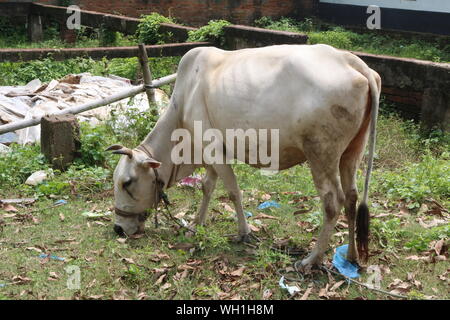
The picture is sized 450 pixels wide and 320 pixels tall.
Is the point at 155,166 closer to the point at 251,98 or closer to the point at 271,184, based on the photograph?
the point at 251,98

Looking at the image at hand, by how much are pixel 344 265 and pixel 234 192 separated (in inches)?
45.0

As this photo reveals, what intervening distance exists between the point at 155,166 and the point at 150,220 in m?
0.82

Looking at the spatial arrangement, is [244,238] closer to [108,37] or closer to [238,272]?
[238,272]

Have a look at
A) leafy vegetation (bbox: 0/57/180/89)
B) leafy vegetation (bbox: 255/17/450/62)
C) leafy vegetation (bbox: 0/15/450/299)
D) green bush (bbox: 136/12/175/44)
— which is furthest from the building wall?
leafy vegetation (bbox: 0/15/450/299)

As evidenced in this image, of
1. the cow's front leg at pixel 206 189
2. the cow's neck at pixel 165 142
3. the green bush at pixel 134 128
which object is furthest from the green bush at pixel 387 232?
the green bush at pixel 134 128

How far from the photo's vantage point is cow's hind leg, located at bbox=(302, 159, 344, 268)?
4641mm

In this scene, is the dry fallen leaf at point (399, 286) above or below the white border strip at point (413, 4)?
below

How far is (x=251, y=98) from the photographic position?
15.7ft

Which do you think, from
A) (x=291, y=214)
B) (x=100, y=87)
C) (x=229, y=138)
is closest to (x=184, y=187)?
(x=291, y=214)

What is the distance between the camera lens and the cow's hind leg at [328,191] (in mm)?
4641

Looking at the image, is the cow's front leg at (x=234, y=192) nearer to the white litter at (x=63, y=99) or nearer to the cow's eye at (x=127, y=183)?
the cow's eye at (x=127, y=183)

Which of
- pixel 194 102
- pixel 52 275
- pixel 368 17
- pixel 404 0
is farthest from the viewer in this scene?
pixel 368 17

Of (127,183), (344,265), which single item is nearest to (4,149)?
(127,183)

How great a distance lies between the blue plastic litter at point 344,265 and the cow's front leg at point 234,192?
33.4 inches
